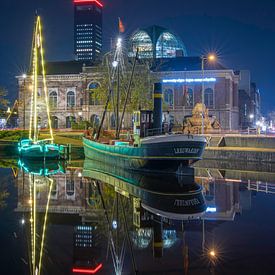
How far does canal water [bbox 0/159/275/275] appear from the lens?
10352 mm

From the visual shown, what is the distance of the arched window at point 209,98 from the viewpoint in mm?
83863

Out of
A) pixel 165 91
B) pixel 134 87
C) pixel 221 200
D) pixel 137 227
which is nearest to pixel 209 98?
pixel 165 91

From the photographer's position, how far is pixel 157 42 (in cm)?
10506

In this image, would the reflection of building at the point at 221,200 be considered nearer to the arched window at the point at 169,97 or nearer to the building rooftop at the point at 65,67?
the arched window at the point at 169,97

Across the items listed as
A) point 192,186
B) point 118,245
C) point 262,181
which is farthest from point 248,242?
point 262,181

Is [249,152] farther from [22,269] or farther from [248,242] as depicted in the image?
[22,269]

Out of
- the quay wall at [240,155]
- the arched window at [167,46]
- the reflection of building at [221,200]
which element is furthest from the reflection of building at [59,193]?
the arched window at [167,46]

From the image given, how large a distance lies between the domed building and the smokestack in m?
71.7

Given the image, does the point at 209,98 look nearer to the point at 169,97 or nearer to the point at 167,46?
the point at 169,97

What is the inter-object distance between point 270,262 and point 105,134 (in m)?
50.1

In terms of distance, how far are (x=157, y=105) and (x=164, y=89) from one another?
180 feet

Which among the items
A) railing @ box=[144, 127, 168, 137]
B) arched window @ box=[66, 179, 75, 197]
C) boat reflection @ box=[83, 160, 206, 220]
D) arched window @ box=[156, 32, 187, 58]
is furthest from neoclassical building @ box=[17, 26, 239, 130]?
arched window @ box=[66, 179, 75, 197]

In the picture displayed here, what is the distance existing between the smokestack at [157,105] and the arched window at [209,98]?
53.3 metres

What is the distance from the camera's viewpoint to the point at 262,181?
90.1ft
